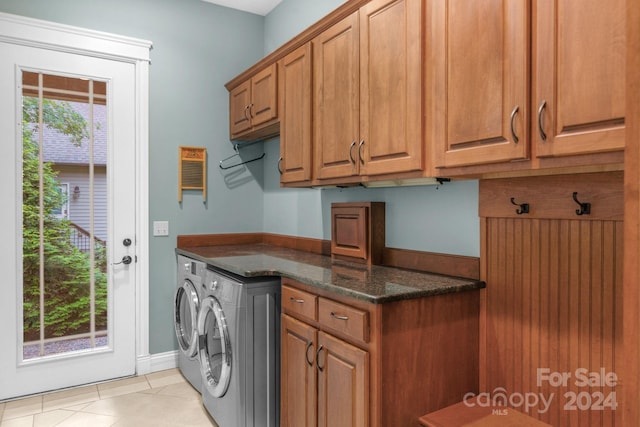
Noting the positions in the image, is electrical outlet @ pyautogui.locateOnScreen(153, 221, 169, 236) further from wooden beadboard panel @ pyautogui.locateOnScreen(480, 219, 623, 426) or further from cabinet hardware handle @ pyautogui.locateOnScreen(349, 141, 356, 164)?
wooden beadboard panel @ pyautogui.locateOnScreen(480, 219, 623, 426)

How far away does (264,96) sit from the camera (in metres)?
2.87

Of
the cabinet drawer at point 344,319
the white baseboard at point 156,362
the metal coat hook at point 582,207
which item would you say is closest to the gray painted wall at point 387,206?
the metal coat hook at point 582,207

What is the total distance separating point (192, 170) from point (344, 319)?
2.22m

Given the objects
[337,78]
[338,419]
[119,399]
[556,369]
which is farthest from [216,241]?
[556,369]

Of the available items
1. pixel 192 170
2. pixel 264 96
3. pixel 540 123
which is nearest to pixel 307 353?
pixel 540 123

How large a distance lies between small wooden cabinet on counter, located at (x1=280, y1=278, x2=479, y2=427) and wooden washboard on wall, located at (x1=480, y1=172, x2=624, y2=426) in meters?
0.12

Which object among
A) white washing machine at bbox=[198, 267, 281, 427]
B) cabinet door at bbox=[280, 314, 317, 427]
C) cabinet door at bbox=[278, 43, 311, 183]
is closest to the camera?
cabinet door at bbox=[280, 314, 317, 427]

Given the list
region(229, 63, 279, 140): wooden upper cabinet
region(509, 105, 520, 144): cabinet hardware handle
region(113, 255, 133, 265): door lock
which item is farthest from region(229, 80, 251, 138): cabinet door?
region(509, 105, 520, 144): cabinet hardware handle

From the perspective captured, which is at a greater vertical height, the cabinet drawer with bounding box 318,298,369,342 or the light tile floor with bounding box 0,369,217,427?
the cabinet drawer with bounding box 318,298,369,342

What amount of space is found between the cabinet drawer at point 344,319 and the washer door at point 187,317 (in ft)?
4.03

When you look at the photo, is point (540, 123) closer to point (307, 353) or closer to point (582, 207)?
point (582, 207)

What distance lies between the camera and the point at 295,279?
75.7 inches

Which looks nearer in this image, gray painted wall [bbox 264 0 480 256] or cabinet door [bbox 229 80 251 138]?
gray painted wall [bbox 264 0 480 256]

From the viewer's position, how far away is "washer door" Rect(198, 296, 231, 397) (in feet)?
7.08
